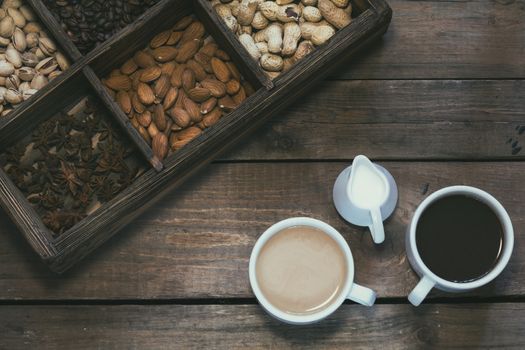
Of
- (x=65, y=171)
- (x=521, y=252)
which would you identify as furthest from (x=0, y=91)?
(x=521, y=252)

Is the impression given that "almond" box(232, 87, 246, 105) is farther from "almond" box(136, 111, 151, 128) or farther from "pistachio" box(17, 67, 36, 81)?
"pistachio" box(17, 67, 36, 81)

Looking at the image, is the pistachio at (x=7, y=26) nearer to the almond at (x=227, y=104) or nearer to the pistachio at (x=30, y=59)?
the pistachio at (x=30, y=59)

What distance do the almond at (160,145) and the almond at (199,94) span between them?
2.8 inches

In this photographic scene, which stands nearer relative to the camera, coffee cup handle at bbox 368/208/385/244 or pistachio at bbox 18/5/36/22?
coffee cup handle at bbox 368/208/385/244

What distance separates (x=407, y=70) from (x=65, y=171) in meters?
0.52

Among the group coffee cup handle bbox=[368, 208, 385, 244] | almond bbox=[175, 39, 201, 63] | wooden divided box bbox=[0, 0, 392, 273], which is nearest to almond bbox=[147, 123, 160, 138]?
wooden divided box bbox=[0, 0, 392, 273]

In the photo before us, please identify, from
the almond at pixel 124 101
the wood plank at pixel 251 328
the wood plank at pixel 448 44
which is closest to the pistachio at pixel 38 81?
the almond at pixel 124 101

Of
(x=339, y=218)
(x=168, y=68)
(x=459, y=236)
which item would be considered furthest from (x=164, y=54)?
(x=459, y=236)

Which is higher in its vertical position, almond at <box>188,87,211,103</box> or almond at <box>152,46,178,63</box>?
almond at <box>152,46,178,63</box>

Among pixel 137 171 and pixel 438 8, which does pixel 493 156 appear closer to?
pixel 438 8

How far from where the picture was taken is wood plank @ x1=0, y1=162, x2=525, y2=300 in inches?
41.5

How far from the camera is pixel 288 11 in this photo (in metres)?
1.08

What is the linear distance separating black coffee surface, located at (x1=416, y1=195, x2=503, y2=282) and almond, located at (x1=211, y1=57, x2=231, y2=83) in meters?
0.34

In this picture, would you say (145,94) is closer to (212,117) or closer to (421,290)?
(212,117)
